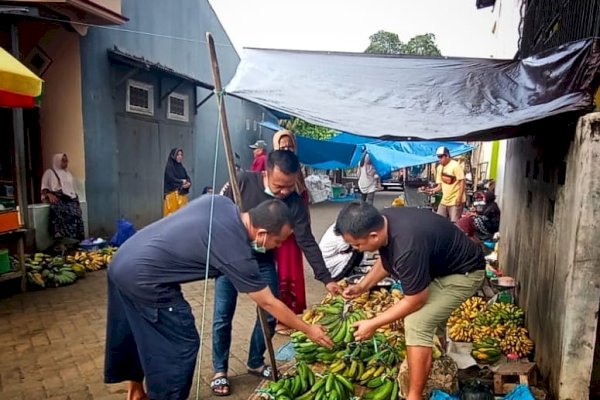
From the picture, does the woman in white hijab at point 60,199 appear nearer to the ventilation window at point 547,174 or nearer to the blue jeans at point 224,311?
the blue jeans at point 224,311

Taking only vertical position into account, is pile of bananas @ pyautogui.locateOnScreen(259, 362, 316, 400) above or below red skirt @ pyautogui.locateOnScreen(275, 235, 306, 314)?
below

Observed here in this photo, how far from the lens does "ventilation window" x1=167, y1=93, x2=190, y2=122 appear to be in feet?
37.1

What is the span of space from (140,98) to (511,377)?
342 inches

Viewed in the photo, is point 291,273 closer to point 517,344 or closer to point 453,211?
point 517,344

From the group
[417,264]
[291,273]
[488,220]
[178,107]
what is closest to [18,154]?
[291,273]

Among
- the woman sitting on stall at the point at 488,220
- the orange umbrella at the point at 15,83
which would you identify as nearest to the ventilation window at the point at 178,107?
the orange umbrella at the point at 15,83

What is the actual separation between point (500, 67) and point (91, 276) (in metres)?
6.00

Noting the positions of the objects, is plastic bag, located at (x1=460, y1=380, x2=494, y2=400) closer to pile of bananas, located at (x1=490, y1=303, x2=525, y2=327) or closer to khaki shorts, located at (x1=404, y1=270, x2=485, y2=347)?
khaki shorts, located at (x1=404, y1=270, x2=485, y2=347)

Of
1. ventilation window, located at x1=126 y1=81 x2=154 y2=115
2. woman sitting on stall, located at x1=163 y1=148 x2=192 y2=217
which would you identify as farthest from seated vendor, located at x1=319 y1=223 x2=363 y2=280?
ventilation window, located at x1=126 y1=81 x2=154 y2=115

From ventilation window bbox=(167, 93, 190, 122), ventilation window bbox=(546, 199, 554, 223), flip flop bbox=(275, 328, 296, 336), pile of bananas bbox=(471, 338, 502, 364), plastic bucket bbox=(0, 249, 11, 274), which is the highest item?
ventilation window bbox=(167, 93, 190, 122)

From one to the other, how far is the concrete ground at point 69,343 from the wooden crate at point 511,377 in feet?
Result: 6.06

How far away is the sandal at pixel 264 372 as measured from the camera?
12.6ft

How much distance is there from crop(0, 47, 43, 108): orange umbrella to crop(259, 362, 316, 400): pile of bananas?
3683mm

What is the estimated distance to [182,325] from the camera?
2766mm
